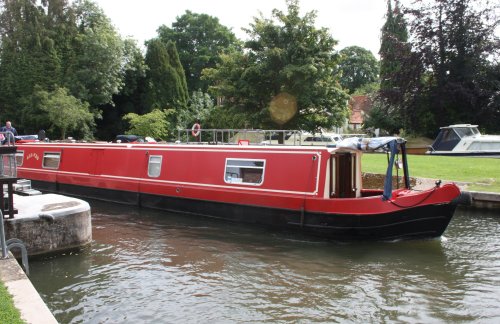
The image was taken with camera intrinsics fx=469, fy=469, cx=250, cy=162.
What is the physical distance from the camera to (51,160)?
52.4ft

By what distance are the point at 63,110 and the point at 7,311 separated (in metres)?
30.7

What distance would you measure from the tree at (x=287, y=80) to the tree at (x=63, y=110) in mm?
14258

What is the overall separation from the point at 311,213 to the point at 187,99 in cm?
3529

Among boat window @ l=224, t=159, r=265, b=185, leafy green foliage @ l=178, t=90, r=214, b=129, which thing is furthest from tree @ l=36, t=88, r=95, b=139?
boat window @ l=224, t=159, r=265, b=185

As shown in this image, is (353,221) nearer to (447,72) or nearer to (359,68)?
(447,72)

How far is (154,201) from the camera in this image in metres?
12.5

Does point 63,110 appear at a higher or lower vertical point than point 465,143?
higher

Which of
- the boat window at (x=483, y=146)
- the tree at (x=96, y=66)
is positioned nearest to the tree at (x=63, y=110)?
the tree at (x=96, y=66)

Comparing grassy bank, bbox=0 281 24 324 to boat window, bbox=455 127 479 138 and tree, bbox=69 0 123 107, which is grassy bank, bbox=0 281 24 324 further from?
tree, bbox=69 0 123 107

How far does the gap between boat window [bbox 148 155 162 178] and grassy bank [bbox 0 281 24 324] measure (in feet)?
26.4

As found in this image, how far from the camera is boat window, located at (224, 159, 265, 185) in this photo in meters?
10.7

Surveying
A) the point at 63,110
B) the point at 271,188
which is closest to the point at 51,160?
the point at 271,188

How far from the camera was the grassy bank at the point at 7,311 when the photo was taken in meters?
4.06

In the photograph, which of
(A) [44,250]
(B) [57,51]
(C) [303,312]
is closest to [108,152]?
(A) [44,250]
